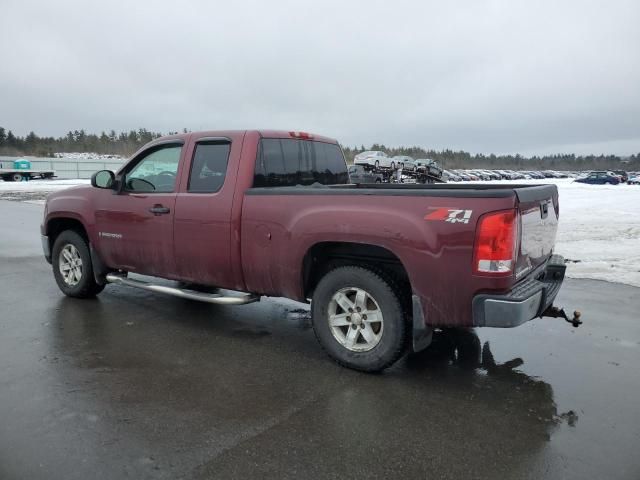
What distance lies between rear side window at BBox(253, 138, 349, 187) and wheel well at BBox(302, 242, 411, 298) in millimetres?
961

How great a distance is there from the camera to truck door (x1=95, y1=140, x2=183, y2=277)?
5.10 metres

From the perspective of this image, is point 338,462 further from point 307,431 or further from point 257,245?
point 257,245

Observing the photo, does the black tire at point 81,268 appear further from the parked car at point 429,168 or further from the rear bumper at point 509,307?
the parked car at point 429,168

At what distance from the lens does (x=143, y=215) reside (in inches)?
207

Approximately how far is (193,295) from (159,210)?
937mm

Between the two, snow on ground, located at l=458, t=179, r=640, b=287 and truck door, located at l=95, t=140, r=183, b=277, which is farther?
snow on ground, located at l=458, t=179, r=640, b=287

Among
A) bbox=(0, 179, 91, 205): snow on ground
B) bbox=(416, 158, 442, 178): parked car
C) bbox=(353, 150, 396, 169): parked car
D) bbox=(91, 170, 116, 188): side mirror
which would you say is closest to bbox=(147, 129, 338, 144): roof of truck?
bbox=(91, 170, 116, 188): side mirror

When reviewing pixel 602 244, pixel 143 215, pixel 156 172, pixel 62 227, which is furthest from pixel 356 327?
pixel 602 244

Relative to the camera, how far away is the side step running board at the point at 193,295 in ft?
15.2

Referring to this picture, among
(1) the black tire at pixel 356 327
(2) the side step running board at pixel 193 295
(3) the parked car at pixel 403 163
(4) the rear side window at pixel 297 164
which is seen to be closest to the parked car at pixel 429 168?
(3) the parked car at pixel 403 163

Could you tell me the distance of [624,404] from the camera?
11.5 feet

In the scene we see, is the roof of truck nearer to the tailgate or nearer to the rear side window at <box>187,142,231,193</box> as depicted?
the rear side window at <box>187,142,231,193</box>

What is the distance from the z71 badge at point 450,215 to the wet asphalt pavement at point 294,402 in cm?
130

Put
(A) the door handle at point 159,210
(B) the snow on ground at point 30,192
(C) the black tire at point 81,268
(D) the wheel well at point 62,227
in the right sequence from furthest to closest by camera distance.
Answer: (B) the snow on ground at point 30,192 → (D) the wheel well at point 62,227 → (C) the black tire at point 81,268 → (A) the door handle at point 159,210
